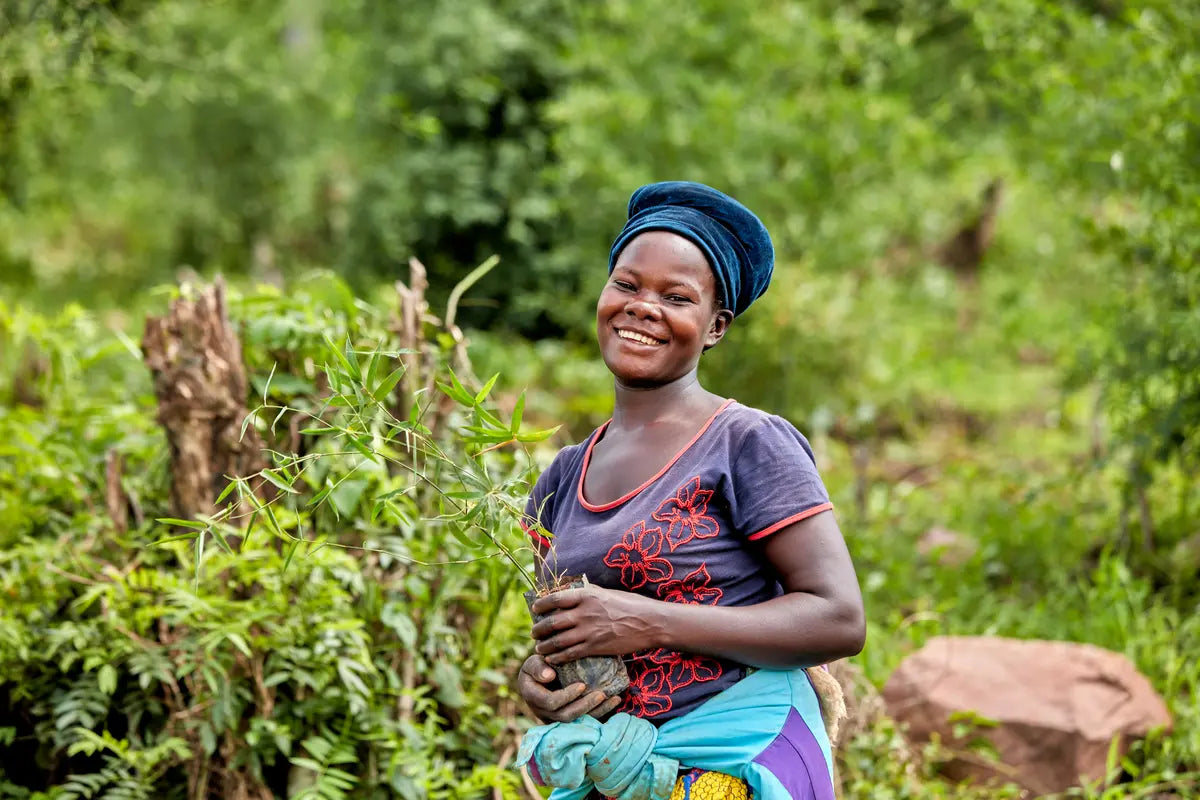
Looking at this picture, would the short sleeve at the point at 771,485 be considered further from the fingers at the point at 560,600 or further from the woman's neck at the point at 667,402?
the fingers at the point at 560,600

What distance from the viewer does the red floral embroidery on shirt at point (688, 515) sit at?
205cm

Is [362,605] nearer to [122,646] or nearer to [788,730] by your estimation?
[122,646]

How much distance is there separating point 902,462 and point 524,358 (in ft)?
9.27

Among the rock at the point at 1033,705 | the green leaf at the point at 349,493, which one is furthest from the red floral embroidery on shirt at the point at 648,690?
the rock at the point at 1033,705

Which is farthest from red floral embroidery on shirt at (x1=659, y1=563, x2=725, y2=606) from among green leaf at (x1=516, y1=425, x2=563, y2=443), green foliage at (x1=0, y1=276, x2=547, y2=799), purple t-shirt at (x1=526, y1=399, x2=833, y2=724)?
green foliage at (x1=0, y1=276, x2=547, y2=799)

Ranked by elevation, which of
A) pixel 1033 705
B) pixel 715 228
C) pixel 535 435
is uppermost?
pixel 715 228

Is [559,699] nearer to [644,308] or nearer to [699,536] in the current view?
[699,536]

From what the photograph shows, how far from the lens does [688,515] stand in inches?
81.2

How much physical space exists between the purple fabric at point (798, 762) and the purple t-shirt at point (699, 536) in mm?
128

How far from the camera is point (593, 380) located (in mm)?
8273

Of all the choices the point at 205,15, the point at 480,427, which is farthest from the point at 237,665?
the point at 205,15

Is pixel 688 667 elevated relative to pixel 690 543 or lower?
lower

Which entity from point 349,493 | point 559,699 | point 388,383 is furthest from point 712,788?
point 349,493

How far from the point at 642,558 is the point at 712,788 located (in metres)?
0.40
